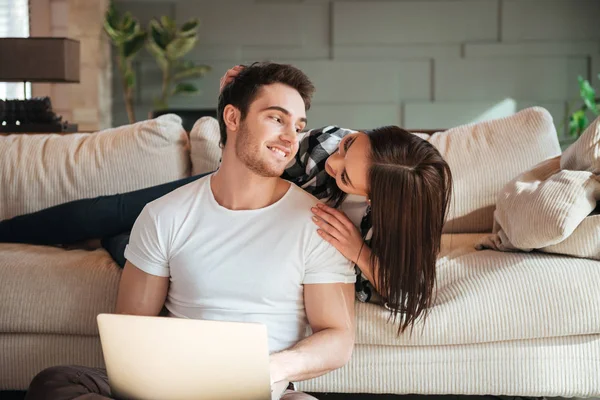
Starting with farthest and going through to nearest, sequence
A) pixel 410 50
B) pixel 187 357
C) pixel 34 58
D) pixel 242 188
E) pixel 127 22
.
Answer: pixel 410 50, pixel 127 22, pixel 34 58, pixel 242 188, pixel 187 357

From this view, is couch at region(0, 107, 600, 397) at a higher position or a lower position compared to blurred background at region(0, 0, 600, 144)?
lower

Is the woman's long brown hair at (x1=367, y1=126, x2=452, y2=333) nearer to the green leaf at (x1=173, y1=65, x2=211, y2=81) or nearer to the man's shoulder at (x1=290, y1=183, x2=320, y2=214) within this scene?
the man's shoulder at (x1=290, y1=183, x2=320, y2=214)

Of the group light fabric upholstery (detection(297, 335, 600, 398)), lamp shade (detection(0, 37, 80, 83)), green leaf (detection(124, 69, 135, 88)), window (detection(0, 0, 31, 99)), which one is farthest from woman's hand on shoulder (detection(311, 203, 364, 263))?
window (detection(0, 0, 31, 99))

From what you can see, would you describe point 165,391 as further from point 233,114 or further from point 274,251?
point 233,114

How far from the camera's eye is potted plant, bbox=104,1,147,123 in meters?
5.69

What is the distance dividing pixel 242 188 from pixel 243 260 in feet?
0.52

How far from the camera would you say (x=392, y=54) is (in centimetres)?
607

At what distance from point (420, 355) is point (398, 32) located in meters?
4.48

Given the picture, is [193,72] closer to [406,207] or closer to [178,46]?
[178,46]

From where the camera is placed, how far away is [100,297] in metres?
2.01

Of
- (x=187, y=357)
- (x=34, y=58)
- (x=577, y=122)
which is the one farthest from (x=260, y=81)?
(x=577, y=122)

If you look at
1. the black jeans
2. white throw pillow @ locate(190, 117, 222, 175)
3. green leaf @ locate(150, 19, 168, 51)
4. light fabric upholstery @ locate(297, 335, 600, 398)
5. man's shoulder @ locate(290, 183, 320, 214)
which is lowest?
light fabric upholstery @ locate(297, 335, 600, 398)

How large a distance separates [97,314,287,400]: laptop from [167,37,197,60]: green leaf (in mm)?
4684

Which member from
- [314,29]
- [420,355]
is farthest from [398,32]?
[420,355]
